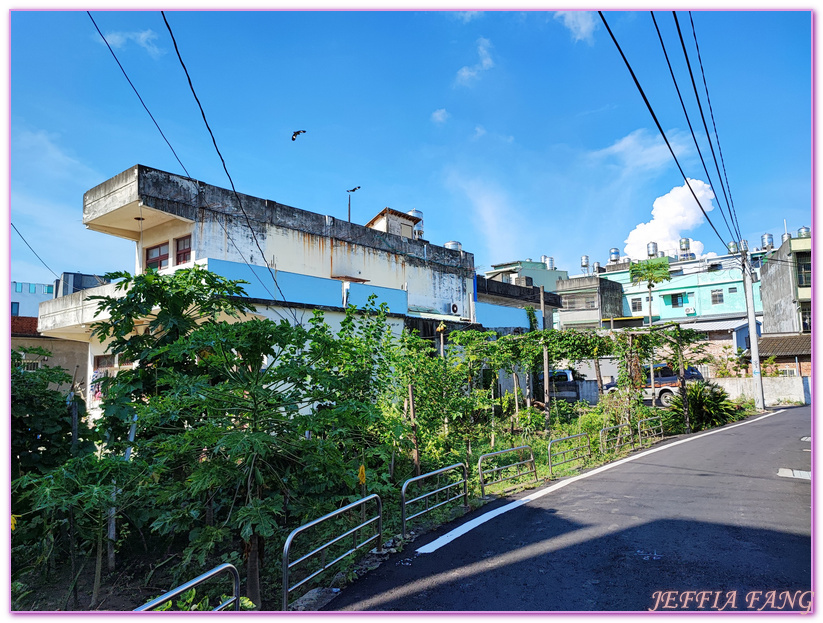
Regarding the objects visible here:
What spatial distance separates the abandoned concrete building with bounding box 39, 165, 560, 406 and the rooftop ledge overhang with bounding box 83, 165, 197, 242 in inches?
1.2

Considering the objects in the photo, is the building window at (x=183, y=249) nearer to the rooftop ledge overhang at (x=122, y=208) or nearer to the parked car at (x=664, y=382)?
the rooftop ledge overhang at (x=122, y=208)

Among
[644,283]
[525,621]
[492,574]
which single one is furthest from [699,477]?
[644,283]

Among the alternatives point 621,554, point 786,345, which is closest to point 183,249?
point 621,554

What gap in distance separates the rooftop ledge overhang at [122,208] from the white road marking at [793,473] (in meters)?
16.5

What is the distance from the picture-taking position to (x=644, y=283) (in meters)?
42.8

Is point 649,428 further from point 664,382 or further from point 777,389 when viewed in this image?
point 777,389

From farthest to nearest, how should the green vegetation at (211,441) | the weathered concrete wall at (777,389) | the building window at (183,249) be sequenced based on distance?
the weathered concrete wall at (777,389) < the building window at (183,249) < the green vegetation at (211,441)

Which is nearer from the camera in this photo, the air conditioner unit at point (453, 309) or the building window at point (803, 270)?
the air conditioner unit at point (453, 309)

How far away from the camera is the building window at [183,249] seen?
1625 centimetres

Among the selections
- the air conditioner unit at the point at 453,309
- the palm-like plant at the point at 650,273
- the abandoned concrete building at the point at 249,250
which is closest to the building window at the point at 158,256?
the abandoned concrete building at the point at 249,250

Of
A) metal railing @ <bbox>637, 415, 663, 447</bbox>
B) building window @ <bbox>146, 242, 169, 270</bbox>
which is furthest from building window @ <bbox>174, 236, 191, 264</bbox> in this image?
metal railing @ <bbox>637, 415, 663, 447</bbox>

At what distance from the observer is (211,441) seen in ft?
14.5

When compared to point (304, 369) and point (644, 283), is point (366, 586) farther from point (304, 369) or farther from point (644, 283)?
point (644, 283)

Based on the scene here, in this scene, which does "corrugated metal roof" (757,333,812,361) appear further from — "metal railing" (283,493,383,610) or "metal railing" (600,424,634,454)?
"metal railing" (283,493,383,610)
